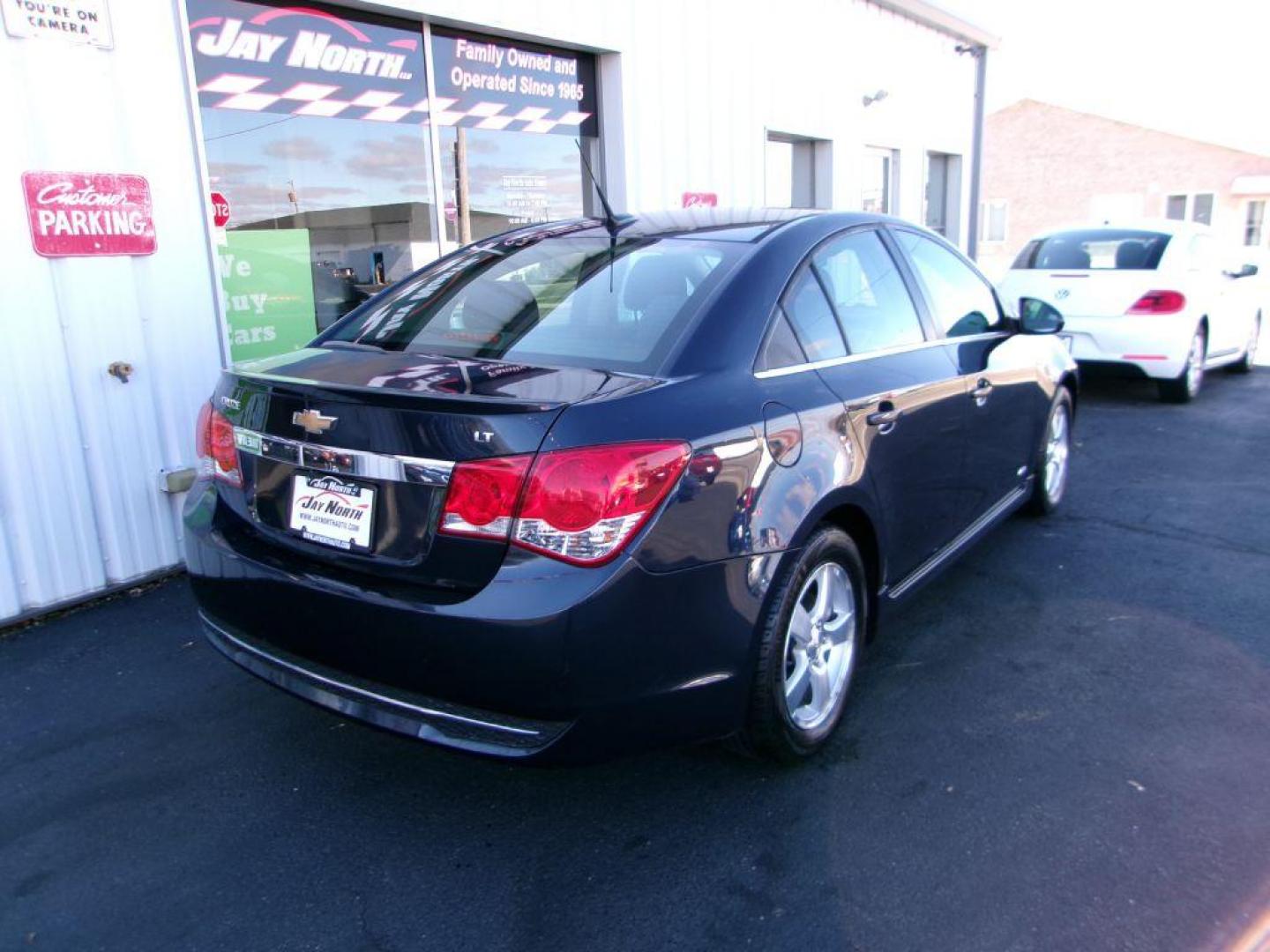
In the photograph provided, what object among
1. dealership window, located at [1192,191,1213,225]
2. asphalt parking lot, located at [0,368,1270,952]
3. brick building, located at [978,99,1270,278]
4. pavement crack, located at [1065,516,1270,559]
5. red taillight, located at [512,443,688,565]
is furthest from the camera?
dealership window, located at [1192,191,1213,225]

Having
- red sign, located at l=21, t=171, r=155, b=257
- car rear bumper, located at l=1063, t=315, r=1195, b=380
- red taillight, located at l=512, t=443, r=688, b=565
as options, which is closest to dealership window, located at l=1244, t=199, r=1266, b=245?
car rear bumper, located at l=1063, t=315, r=1195, b=380

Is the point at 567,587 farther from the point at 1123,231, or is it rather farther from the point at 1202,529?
the point at 1123,231

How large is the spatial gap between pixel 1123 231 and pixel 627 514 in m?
8.29

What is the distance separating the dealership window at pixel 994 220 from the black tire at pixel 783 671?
127ft

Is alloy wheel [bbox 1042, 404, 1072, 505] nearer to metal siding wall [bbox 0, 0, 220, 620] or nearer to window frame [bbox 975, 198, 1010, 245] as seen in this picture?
metal siding wall [bbox 0, 0, 220, 620]

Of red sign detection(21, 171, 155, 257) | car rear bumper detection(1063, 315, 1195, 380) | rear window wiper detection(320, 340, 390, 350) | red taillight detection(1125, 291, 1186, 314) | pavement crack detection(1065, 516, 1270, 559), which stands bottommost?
pavement crack detection(1065, 516, 1270, 559)

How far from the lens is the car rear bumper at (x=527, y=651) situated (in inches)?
85.7

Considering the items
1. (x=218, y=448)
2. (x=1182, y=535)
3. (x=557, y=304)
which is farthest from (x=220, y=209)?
(x=1182, y=535)

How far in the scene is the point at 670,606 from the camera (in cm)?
230

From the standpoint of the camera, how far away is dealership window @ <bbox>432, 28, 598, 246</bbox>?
6234 mm

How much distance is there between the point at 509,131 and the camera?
22.0ft

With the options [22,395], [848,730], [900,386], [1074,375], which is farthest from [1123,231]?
[22,395]

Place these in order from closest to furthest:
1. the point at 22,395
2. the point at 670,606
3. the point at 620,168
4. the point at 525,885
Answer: the point at 670,606 → the point at 525,885 → the point at 22,395 → the point at 620,168

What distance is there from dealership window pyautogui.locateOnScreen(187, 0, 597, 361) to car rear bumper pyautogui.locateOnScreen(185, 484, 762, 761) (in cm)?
295
